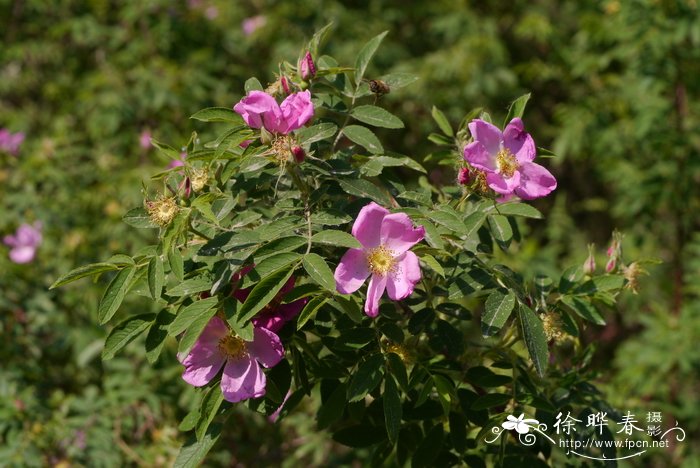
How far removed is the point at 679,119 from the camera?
9.88 ft

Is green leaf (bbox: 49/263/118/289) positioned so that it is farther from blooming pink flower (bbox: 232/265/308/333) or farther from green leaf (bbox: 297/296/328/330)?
green leaf (bbox: 297/296/328/330)

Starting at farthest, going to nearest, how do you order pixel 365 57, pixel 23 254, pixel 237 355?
1. pixel 23 254
2. pixel 365 57
3. pixel 237 355

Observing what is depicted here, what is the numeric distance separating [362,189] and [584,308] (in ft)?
1.52

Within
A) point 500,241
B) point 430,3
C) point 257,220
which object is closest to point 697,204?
point 430,3

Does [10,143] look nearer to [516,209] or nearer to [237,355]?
[237,355]

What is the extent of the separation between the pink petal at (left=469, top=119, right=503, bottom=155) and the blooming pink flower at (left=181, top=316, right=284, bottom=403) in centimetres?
46

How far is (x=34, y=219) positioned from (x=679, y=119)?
241cm

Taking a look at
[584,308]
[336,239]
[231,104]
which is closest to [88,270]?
[336,239]

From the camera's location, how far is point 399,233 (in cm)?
120

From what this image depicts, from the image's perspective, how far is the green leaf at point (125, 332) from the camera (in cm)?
122

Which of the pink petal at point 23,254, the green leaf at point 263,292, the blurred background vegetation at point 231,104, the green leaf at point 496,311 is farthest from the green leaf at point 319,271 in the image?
the pink petal at point 23,254

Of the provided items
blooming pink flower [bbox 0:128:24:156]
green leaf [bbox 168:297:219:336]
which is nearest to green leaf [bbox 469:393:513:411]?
green leaf [bbox 168:297:219:336]

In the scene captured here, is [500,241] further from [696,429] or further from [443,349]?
[696,429]

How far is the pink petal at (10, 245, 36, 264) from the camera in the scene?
259 cm
